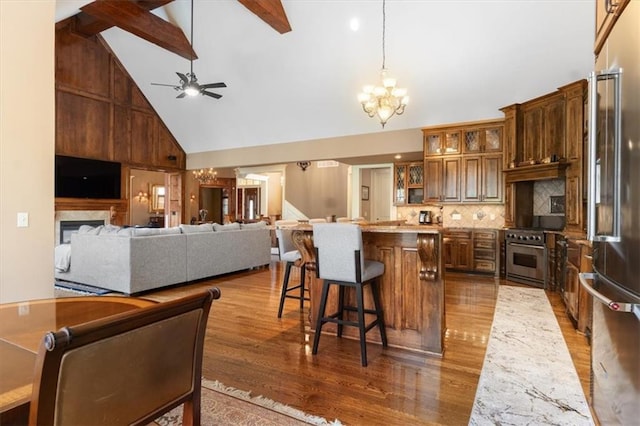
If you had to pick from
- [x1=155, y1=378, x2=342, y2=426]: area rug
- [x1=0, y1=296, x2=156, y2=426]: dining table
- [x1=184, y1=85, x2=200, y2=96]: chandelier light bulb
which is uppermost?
[x1=184, y1=85, x2=200, y2=96]: chandelier light bulb

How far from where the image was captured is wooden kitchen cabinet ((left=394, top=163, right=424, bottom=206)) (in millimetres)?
7812

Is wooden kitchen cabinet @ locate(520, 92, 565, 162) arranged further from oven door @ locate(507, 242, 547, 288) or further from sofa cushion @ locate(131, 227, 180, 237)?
sofa cushion @ locate(131, 227, 180, 237)

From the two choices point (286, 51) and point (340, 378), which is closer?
point (340, 378)

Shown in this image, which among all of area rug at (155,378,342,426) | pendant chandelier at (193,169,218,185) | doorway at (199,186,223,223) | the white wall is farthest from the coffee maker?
doorway at (199,186,223,223)

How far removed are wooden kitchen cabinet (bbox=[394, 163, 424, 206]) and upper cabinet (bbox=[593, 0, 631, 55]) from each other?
5904 mm

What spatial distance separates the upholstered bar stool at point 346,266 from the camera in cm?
264

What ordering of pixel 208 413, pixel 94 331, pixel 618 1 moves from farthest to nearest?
pixel 208 413 < pixel 618 1 < pixel 94 331

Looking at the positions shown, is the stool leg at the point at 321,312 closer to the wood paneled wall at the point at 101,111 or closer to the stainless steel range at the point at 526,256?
the stainless steel range at the point at 526,256

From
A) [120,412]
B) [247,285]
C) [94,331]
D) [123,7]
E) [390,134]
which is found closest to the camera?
[94,331]

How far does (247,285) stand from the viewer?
5453 mm

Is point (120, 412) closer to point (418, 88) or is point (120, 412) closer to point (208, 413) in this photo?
point (208, 413)

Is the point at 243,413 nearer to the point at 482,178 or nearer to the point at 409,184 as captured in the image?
the point at 482,178

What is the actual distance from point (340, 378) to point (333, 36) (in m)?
5.18

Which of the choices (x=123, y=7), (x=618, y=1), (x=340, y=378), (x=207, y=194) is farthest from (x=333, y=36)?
(x=207, y=194)
